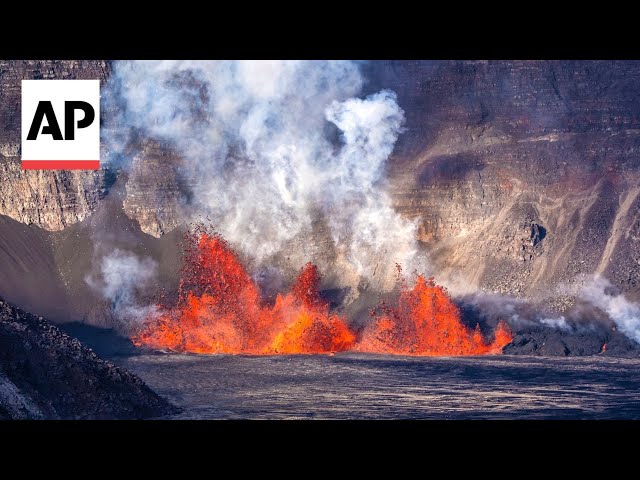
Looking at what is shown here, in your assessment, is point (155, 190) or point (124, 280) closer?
point (124, 280)

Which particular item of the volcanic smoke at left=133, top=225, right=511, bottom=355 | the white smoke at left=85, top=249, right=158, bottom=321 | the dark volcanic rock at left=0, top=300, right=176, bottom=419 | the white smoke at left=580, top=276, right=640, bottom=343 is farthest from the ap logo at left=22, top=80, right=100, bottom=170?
the white smoke at left=580, top=276, right=640, bottom=343

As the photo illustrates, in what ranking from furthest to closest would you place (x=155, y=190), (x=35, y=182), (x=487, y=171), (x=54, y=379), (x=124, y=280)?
(x=35, y=182)
(x=155, y=190)
(x=487, y=171)
(x=124, y=280)
(x=54, y=379)

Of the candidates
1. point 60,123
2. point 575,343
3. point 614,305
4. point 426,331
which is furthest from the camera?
point 426,331

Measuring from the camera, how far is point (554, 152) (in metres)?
68.6

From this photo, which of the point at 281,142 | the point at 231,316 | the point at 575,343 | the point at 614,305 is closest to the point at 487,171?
the point at 281,142

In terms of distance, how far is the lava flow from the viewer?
6050 centimetres

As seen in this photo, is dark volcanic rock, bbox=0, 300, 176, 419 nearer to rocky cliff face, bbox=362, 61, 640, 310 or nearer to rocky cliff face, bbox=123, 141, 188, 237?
rocky cliff face, bbox=362, 61, 640, 310

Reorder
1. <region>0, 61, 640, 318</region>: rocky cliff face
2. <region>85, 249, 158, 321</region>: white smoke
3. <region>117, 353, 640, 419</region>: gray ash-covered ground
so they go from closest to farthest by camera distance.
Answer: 1. <region>117, 353, 640, 419</region>: gray ash-covered ground
2. <region>0, 61, 640, 318</region>: rocky cliff face
3. <region>85, 249, 158, 321</region>: white smoke

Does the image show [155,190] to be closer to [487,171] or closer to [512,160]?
[487,171]

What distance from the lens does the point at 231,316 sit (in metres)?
63.2

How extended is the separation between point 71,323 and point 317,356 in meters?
16.4

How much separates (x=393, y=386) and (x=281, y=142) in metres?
23.8

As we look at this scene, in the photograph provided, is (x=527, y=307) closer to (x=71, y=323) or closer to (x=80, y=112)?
(x=71, y=323)

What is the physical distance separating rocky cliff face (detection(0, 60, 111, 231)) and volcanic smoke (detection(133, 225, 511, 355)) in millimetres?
9144
